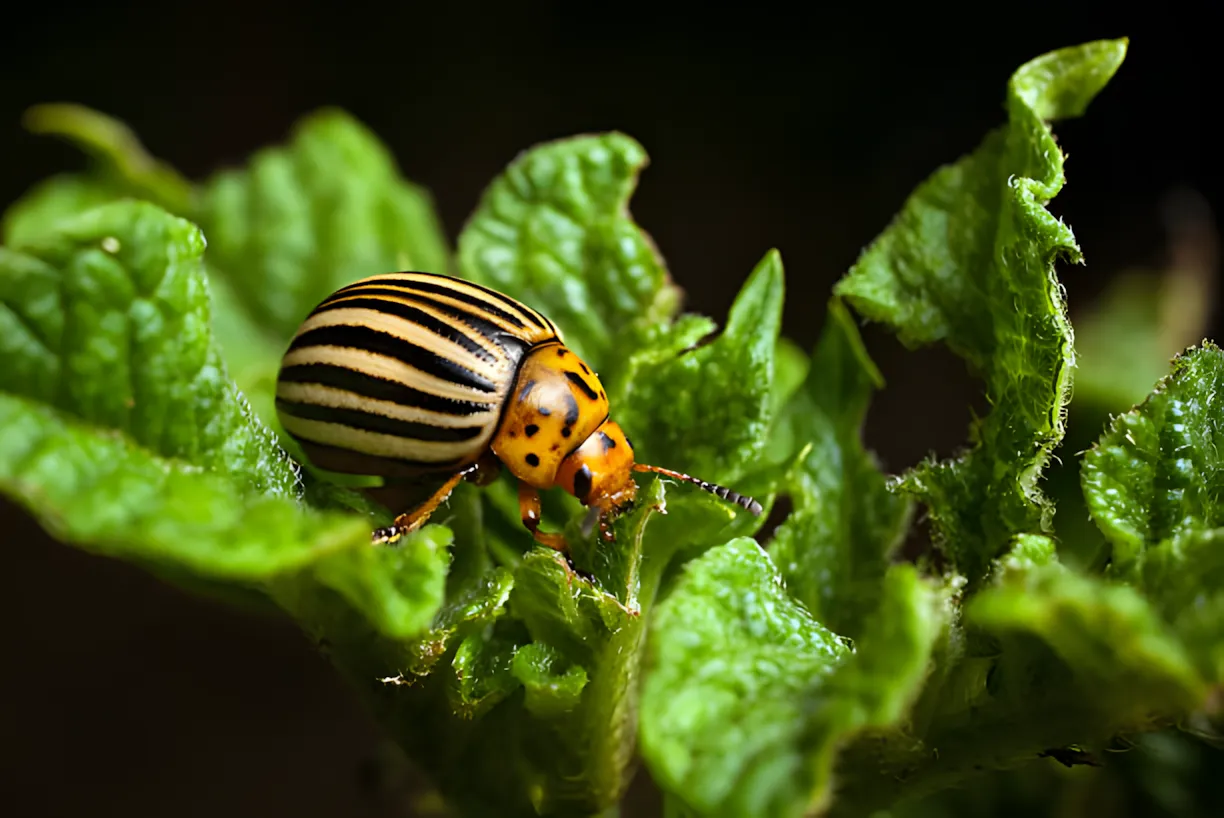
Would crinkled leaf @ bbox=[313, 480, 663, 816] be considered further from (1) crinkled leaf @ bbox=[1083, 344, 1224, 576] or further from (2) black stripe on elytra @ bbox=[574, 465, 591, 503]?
(1) crinkled leaf @ bbox=[1083, 344, 1224, 576]

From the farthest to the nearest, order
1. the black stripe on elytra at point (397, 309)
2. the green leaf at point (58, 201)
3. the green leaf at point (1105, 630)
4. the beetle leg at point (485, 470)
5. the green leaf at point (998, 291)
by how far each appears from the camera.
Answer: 1. the green leaf at point (58, 201)
2. the beetle leg at point (485, 470)
3. the black stripe on elytra at point (397, 309)
4. the green leaf at point (998, 291)
5. the green leaf at point (1105, 630)

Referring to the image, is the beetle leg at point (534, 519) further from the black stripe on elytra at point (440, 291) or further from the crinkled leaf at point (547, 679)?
the black stripe on elytra at point (440, 291)

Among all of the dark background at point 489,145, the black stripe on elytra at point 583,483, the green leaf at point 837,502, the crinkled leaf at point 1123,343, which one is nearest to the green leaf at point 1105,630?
the green leaf at point 837,502

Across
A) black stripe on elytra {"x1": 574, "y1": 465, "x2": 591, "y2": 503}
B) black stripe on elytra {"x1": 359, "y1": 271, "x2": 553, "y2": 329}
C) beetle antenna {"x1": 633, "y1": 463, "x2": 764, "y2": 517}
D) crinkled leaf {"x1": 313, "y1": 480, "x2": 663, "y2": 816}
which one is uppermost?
black stripe on elytra {"x1": 359, "y1": 271, "x2": 553, "y2": 329}

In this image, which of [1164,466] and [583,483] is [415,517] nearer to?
[583,483]

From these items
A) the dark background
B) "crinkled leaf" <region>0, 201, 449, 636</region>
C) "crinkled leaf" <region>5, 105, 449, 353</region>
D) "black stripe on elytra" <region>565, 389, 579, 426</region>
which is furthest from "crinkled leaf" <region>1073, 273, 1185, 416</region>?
"crinkled leaf" <region>0, 201, 449, 636</region>

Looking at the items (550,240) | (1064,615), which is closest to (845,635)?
(1064,615)

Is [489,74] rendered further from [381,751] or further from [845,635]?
[845,635]
